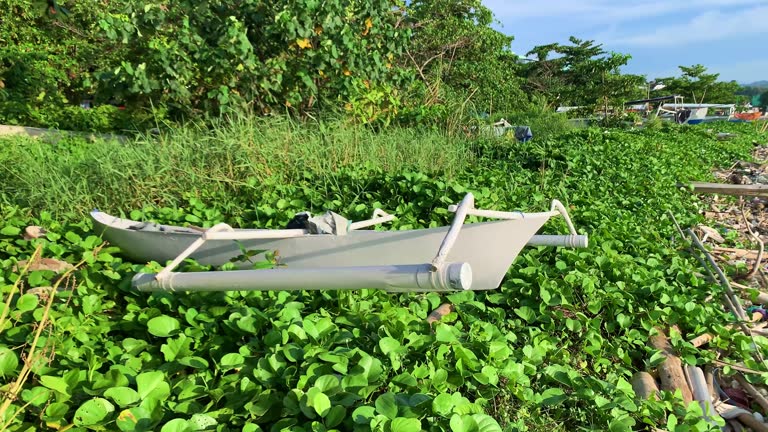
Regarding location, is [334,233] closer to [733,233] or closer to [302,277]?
[302,277]

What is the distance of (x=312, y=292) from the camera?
241 cm

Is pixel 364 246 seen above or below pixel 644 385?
above

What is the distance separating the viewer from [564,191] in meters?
4.43

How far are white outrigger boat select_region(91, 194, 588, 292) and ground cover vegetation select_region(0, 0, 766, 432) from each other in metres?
0.15

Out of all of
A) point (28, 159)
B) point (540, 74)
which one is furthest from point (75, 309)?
point (540, 74)

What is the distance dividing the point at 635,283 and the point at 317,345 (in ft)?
6.26

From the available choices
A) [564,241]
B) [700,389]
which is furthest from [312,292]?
[700,389]

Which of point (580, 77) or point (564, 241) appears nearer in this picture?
point (564, 241)

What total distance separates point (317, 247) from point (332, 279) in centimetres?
94

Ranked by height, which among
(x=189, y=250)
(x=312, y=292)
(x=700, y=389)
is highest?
(x=189, y=250)

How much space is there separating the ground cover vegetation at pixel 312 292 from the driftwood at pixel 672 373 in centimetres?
8

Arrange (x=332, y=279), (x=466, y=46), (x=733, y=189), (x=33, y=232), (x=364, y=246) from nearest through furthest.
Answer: (x=332, y=279), (x=364, y=246), (x=33, y=232), (x=733, y=189), (x=466, y=46)

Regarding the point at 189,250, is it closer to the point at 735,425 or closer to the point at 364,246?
the point at 364,246

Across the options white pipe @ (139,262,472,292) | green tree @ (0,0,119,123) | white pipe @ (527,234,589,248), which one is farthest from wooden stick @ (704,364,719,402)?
green tree @ (0,0,119,123)
